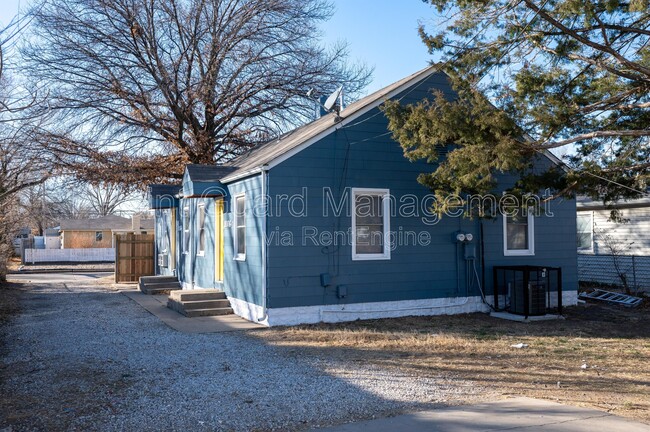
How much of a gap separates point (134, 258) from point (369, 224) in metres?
12.8

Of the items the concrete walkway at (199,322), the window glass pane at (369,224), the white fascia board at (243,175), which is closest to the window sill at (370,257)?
the window glass pane at (369,224)

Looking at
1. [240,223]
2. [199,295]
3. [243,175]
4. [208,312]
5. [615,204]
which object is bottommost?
[208,312]

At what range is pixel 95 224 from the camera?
173 feet

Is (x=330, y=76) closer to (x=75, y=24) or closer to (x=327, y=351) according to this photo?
(x=75, y=24)

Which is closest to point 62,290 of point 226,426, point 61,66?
point 61,66

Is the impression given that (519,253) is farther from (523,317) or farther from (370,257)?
(370,257)

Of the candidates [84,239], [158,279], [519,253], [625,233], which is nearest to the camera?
[519,253]

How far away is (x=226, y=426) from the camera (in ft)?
18.6

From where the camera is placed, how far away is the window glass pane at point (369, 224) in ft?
41.8

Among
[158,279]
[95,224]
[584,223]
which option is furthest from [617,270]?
[95,224]

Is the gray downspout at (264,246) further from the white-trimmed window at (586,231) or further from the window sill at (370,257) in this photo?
the white-trimmed window at (586,231)

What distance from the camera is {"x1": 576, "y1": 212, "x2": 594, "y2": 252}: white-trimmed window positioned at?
20367mm

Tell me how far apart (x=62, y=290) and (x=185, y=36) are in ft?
35.9

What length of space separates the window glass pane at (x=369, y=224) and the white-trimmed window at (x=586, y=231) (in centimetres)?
1085
